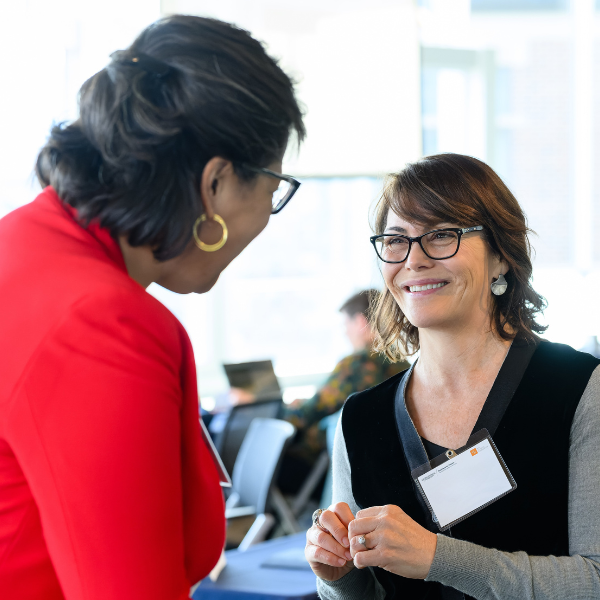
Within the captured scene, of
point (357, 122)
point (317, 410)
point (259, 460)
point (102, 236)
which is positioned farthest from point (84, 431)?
point (357, 122)

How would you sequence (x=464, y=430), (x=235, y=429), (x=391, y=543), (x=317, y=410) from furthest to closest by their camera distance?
(x=317, y=410) < (x=235, y=429) < (x=464, y=430) < (x=391, y=543)

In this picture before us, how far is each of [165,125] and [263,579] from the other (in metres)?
1.54

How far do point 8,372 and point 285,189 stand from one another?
0.43 meters

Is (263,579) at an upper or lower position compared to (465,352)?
lower

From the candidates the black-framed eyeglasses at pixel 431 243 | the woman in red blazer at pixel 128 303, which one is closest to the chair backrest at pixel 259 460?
the black-framed eyeglasses at pixel 431 243

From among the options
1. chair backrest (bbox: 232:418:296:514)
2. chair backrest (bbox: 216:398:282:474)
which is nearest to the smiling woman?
chair backrest (bbox: 232:418:296:514)

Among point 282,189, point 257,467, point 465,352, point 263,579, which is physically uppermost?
point 282,189

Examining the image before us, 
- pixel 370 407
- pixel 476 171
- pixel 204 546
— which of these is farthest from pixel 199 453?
pixel 476 171

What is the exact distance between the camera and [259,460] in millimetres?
3576

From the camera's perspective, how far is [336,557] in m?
1.28

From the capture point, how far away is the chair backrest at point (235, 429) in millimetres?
3969

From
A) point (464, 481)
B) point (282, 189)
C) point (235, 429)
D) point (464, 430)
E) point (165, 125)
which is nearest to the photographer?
point (165, 125)

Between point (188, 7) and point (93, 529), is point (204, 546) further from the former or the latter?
point (188, 7)

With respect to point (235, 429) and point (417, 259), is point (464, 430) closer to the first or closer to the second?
point (417, 259)
